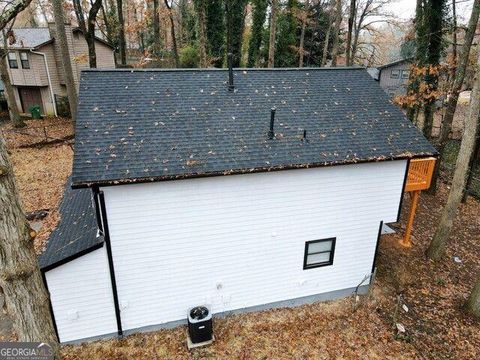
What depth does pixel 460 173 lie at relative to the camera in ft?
36.4

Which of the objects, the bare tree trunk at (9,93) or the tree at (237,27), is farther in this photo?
the tree at (237,27)

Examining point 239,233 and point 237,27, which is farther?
point 237,27

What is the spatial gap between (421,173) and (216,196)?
7.84m

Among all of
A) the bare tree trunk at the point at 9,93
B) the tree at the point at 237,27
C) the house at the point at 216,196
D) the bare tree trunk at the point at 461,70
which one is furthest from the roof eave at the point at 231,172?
the tree at the point at 237,27

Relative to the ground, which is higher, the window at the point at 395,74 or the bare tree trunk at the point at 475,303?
the window at the point at 395,74

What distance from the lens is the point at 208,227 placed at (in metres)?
8.73

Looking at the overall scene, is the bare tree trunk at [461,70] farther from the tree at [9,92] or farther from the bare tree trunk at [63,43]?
the tree at [9,92]

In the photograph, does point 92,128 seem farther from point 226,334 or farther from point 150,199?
point 226,334

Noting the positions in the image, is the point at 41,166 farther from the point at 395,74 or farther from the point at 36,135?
the point at 395,74

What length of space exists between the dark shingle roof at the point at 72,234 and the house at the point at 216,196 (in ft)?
0.16

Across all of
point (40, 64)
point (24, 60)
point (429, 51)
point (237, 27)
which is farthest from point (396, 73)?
point (24, 60)

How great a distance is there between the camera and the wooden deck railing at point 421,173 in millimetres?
11695

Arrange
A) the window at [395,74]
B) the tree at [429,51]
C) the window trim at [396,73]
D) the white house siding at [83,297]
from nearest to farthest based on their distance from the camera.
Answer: the white house siding at [83,297], the tree at [429,51], the window trim at [396,73], the window at [395,74]

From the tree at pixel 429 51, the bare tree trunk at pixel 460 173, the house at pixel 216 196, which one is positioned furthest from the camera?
the tree at pixel 429 51
